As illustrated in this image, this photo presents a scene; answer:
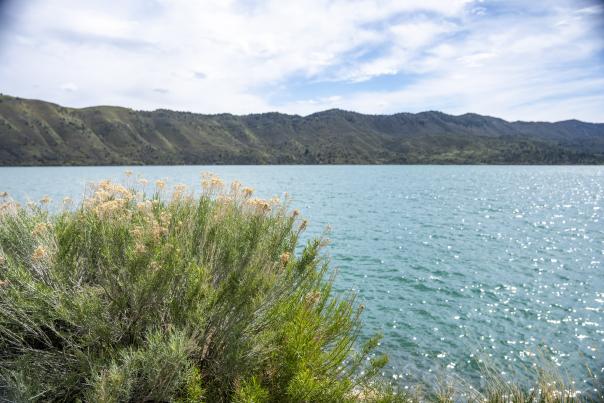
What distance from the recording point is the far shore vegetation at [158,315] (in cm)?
386

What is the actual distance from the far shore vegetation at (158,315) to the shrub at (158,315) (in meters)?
0.02

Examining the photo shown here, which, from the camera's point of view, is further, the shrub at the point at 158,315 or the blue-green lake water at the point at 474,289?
the blue-green lake water at the point at 474,289

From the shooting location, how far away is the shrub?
3.86 metres

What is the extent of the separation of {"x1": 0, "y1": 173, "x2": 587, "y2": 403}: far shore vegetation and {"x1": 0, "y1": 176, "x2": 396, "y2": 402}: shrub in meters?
0.02

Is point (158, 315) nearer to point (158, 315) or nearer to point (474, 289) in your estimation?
point (158, 315)

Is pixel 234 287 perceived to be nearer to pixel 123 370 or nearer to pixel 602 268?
pixel 123 370

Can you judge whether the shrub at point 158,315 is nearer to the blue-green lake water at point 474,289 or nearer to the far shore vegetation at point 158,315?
the far shore vegetation at point 158,315

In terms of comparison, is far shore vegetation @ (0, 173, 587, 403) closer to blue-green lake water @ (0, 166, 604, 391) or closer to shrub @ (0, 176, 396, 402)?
shrub @ (0, 176, 396, 402)

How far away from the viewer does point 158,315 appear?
4.41 metres

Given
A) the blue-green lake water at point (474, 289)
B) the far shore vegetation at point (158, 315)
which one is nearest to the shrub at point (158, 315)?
the far shore vegetation at point (158, 315)

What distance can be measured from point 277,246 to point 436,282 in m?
15.5

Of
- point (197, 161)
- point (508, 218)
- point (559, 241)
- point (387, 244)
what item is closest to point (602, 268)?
point (559, 241)

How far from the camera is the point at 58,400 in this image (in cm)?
428

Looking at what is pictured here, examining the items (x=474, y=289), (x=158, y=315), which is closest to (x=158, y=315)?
(x=158, y=315)
